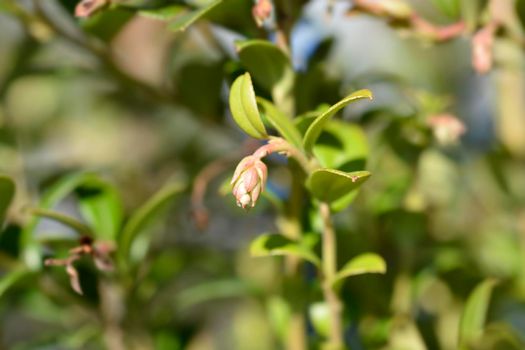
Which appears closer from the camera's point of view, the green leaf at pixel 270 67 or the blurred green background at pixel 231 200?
the green leaf at pixel 270 67

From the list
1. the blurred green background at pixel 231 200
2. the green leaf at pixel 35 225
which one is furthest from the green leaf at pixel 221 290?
the green leaf at pixel 35 225

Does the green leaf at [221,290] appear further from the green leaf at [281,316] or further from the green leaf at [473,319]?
the green leaf at [473,319]

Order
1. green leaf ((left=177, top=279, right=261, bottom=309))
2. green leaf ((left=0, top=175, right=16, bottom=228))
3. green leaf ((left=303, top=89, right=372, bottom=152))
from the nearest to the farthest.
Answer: green leaf ((left=303, top=89, right=372, bottom=152)) → green leaf ((left=0, top=175, right=16, bottom=228)) → green leaf ((left=177, top=279, right=261, bottom=309))

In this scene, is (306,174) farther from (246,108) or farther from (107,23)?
(107,23)

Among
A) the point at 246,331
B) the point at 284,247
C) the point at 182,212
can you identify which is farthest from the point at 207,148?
the point at 284,247

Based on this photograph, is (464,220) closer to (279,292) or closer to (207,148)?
(207,148)

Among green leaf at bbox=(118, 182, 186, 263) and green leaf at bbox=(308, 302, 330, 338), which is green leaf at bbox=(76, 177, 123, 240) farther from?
green leaf at bbox=(308, 302, 330, 338)

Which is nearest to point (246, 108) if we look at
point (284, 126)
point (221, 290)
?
point (284, 126)

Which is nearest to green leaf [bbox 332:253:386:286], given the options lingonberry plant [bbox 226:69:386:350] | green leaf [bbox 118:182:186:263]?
lingonberry plant [bbox 226:69:386:350]
